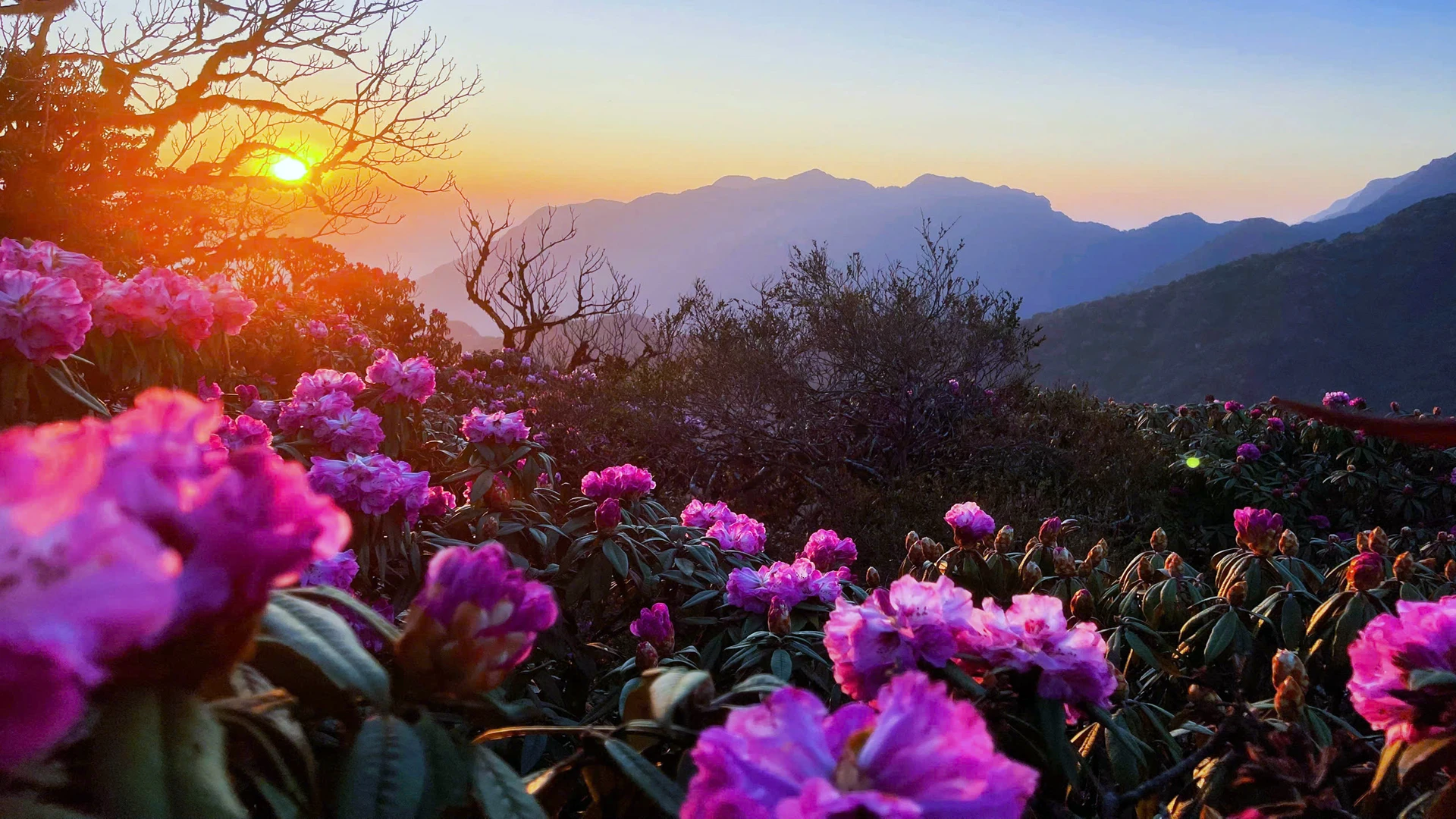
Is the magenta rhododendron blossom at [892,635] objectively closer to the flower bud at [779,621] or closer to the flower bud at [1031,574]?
the flower bud at [779,621]

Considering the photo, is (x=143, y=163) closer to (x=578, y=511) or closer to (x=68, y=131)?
(x=68, y=131)

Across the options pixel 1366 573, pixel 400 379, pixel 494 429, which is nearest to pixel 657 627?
pixel 494 429

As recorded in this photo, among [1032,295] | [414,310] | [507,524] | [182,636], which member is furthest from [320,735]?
[1032,295]

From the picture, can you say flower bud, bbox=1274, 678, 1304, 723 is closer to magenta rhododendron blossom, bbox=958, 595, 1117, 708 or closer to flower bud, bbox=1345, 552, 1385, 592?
magenta rhododendron blossom, bbox=958, 595, 1117, 708

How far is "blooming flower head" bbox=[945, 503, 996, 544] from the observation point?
8.41 ft

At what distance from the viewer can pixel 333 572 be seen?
1559 mm

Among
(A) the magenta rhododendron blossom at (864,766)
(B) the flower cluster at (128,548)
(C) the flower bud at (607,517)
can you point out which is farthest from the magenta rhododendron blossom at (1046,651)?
(C) the flower bud at (607,517)

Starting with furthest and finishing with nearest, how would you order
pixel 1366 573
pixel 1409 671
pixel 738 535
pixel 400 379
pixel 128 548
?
pixel 400 379 < pixel 738 535 < pixel 1366 573 < pixel 1409 671 < pixel 128 548

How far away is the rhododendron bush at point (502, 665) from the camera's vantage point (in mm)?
433

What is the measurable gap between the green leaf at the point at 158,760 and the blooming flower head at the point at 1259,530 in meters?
2.77

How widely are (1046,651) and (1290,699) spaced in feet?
1.79

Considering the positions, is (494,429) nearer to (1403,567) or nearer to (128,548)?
(128,548)

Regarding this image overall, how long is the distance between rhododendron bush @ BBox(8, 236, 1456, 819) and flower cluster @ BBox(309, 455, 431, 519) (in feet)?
0.03

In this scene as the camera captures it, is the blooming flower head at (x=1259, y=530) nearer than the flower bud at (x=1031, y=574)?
No
